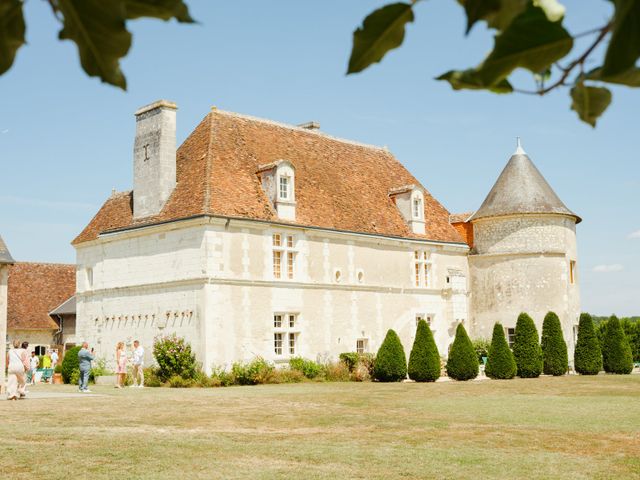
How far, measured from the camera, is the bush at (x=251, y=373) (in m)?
23.5

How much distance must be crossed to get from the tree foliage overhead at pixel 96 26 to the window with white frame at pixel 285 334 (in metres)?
24.4

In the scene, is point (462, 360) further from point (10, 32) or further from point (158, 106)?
point (10, 32)

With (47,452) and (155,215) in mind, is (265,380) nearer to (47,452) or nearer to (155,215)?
(155,215)

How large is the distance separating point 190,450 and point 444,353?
2180cm

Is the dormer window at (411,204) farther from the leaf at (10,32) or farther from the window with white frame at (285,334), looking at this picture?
the leaf at (10,32)

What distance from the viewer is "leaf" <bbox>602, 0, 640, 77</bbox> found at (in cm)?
81

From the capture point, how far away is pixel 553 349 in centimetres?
2736

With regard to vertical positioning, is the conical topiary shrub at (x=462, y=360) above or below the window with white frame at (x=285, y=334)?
below

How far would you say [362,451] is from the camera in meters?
10.0

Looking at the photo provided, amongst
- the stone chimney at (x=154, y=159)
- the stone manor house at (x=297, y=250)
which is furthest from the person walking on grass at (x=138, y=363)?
the stone chimney at (x=154, y=159)

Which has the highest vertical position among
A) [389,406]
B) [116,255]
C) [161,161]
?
[161,161]

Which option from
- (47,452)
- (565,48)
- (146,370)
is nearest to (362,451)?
(47,452)

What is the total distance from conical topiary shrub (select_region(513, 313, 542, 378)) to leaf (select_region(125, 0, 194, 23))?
26.6 meters

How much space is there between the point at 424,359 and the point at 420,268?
6544 mm
